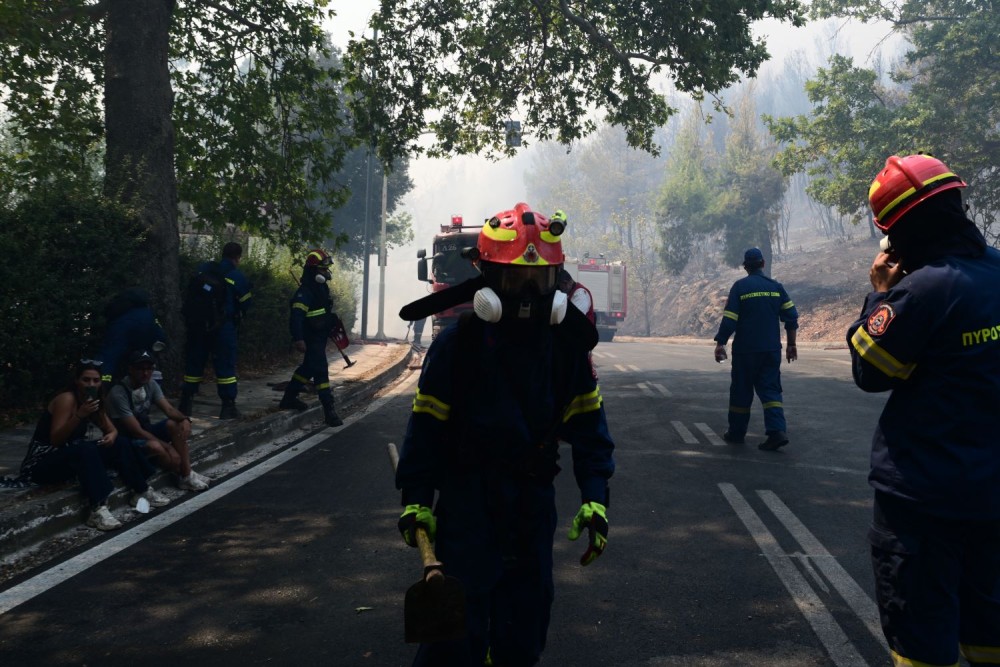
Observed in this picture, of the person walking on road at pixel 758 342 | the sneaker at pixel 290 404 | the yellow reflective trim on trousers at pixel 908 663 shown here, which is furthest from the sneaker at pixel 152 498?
the yellow reflective trim on trousers at pixel 908 663

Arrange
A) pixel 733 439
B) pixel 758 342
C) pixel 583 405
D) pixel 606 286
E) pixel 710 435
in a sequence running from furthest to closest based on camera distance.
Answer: pixel 606 286 → pixel 710 435 → pixel 733 439 → pixel 758 342 → pixel 583 405

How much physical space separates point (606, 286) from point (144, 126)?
32.0m

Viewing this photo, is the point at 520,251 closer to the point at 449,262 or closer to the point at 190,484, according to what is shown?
the point at 190,484

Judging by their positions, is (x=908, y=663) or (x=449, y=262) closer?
(x=908, y=663)

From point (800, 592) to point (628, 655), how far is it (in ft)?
4.26

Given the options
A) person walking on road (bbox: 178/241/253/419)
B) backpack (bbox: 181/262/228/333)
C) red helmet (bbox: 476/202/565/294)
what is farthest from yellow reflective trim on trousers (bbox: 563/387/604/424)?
backpack (bbox: 181/262/228/333)

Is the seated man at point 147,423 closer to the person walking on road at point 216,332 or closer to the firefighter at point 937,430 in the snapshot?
the person walking on road at point 216,332

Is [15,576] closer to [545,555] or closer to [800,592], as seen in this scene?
[545,555]

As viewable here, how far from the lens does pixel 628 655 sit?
3.96 m

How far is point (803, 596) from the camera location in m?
4.68

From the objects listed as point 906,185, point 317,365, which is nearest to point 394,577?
point 906,185

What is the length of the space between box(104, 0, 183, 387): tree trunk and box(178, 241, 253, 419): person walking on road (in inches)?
51.9

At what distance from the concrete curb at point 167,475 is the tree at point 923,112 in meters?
26.1

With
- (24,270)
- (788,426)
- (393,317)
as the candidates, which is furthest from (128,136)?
(393,317)
